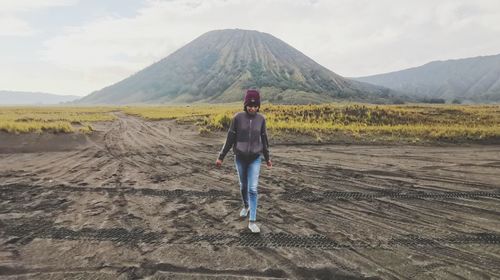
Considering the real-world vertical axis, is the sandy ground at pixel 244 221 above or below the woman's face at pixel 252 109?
below

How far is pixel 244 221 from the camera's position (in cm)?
614

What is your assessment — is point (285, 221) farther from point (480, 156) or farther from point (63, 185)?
point (480, 156)

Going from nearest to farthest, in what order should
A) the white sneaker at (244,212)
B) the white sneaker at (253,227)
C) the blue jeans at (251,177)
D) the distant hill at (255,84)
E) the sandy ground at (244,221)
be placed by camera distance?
the sandy ground at (244,221), the white sneaker at (253,227), the blue jeans at (251,177), the white sneaker at (244,212), the distant hill at (255,84)

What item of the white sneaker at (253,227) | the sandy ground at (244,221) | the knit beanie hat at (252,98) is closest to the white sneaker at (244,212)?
the sandy ground at (244,221)

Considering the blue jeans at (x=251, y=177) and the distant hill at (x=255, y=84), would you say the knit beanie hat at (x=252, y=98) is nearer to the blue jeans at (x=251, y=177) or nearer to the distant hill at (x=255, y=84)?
the blue jeans at (x=251, y=177)

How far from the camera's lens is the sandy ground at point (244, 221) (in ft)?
14.8

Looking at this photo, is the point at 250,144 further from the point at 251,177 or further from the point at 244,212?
the point at 244,212

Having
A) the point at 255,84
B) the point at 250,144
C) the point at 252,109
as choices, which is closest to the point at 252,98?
the point at 252,109

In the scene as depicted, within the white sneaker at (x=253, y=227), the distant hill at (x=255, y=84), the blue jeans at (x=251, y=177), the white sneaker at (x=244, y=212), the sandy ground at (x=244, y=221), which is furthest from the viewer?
the distant hill at (x=255, y=84)

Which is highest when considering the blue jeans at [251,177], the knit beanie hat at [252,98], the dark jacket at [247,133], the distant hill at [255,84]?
the distant hill at [255,84]

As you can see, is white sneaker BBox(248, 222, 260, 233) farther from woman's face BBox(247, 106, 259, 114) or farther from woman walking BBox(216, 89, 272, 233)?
woman's face BBox(247, 106, 259, 114)

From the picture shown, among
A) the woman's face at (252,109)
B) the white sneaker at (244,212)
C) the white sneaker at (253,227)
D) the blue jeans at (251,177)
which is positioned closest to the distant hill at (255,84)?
the white sneaker at (244,212)

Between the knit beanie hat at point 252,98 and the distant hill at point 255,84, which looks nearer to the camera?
the knit beanie hat at point 252,98

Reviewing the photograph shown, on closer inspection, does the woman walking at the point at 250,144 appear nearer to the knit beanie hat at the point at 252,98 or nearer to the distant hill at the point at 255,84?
the knit beanie hat at the point at 252,98
